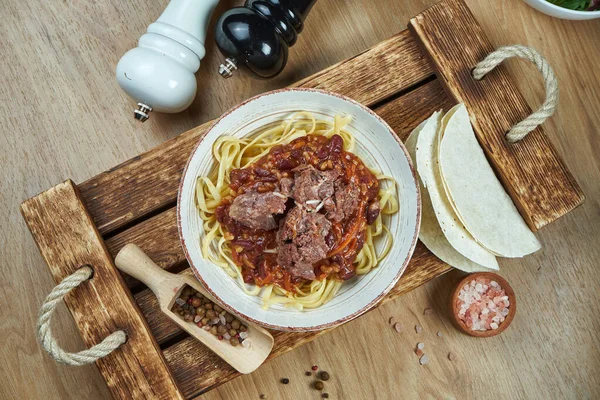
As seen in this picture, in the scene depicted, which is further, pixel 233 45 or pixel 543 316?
pixel 543 316

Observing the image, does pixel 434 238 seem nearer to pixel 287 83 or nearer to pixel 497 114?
pixel 497 114

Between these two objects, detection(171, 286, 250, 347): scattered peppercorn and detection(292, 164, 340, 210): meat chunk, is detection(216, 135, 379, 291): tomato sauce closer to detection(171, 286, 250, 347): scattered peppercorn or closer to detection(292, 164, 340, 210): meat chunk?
detection(292, 164, 340, 210): meat chunk

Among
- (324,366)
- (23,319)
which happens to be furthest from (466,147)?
(23,319)

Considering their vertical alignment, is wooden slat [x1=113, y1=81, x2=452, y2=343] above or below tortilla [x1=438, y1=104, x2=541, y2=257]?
above

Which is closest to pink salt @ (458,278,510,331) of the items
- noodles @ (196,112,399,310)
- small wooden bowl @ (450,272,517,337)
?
small wooden bowl @ (450,272,517,337)

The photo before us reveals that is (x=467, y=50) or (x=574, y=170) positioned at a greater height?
(x=467, y=50)

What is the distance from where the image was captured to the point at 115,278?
2436 mm

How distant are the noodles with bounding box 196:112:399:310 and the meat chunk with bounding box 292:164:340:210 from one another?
0.73 feet

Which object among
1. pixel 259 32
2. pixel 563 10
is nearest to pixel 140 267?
pixel 259 32

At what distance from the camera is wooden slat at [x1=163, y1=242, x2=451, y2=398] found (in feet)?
8.22

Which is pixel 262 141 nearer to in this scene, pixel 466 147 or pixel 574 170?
pixel 466 147

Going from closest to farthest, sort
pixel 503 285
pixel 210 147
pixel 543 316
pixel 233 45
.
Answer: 1. pixel 210 147
2. pixel 233 45
3. pixel 503 285
4. pixel 543 316

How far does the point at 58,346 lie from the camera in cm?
230

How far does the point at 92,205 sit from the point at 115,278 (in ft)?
1.22
